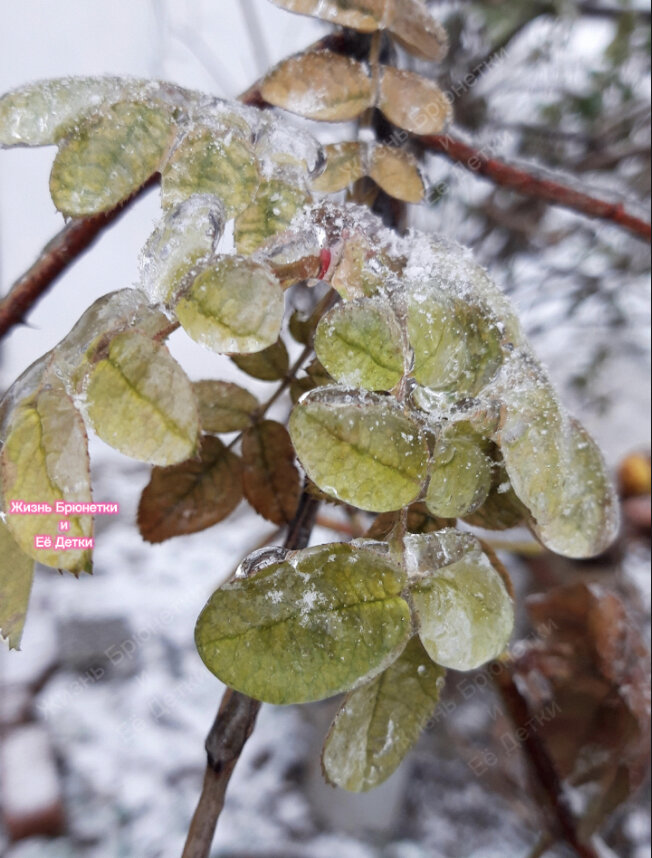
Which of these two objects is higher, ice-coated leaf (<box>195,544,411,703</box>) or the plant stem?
ice-coated leaf (<box>195,544,411,703</box>)

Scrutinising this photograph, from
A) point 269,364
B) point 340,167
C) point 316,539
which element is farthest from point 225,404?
point 316,539

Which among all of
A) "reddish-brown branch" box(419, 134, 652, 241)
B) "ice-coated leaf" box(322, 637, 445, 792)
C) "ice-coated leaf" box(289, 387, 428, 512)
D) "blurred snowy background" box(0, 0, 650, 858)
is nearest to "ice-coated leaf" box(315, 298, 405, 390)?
"ice-coated leaf" box(289, 387, 428, 512)

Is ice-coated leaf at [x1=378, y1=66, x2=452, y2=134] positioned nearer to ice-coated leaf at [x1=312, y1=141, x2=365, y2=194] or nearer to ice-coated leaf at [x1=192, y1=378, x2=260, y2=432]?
ice-coated leaf at [x1=312, y1=141, x2=365, y2=194]

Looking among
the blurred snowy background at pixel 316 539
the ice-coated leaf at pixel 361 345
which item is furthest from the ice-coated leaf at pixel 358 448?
the blurred snowy background at pixel 316 539

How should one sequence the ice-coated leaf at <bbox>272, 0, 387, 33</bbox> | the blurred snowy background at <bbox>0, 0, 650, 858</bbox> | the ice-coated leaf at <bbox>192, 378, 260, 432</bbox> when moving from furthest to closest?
1. the blurred snowy background at <bbox>0, 0, 650, 858</bbox>
2. the ice-coated leaf at <bbox>192, 378, 260, 432</bbox>
3. the ice-coated leaf at <bbox>272, 0, 387, 33</bbox>

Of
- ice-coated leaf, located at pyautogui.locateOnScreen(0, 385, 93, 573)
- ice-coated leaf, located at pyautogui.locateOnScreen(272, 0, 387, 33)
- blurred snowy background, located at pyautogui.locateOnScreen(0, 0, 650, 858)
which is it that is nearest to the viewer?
ice-coated leaf, located at pyautogui.locateOnScreen(0, 385, 93, 573)

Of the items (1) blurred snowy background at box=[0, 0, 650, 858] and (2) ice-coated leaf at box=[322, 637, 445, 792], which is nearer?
(2) ice-coated leaf at box=[322, 637, 445, 792]
